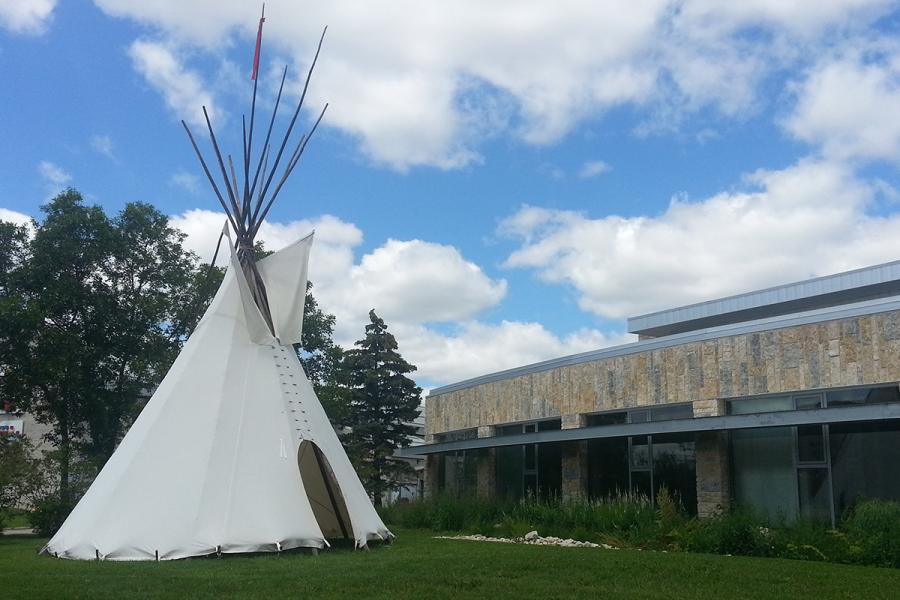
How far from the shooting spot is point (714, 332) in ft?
54.5

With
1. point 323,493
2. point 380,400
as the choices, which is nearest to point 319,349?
point 380,400

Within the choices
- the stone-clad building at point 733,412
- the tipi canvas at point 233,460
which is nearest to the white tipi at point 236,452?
the tipi canvas at point 233,460

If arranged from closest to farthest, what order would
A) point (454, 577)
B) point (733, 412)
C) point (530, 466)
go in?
point (454, 577), point (733, 412), point (530, 466)

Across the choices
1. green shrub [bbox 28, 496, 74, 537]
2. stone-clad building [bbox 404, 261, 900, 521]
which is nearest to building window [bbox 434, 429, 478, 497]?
stone-clad building [bbox 404, 261, 900, 521]

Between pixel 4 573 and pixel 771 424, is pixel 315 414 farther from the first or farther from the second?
pixel 771 424

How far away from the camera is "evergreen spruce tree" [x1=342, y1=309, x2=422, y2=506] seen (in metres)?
30.2

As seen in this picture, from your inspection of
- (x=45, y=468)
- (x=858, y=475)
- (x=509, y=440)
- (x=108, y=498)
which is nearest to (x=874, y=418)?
(x=858, y=475)

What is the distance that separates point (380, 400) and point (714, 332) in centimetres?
1653

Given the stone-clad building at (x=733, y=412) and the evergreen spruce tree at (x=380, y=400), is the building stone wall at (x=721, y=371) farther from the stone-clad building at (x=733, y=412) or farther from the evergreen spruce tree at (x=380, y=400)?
the evergreen spruce tree at (x=380, y=400)

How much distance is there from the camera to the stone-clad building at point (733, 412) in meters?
13.9

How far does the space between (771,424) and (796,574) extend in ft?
14.8

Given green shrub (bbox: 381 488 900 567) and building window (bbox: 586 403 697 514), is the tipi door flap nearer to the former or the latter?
green shrub (bbox: 381 488 900 567)

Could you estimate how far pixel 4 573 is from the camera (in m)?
10.2

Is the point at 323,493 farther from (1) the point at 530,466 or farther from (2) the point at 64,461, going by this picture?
(2) the point at 64,461
